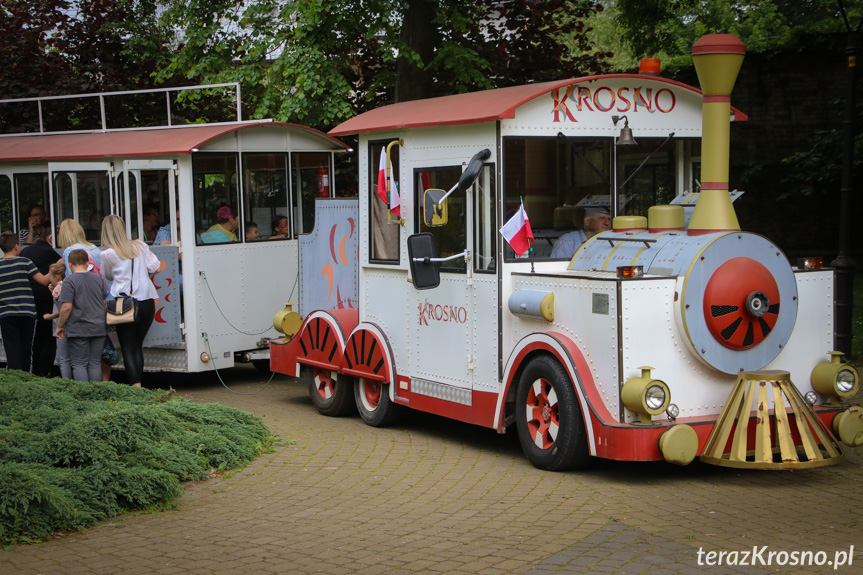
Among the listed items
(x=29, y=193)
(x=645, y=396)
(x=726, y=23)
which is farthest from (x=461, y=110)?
(x=726, y=23)

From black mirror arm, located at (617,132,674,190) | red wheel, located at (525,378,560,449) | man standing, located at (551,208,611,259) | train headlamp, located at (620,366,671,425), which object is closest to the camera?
train headlamp, located at (620,366,671,425)

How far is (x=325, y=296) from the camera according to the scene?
1076cm

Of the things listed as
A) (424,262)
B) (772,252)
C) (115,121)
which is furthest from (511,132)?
(115,121)

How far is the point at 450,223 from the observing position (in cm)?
856

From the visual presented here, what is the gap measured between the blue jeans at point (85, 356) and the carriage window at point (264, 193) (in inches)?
95.5

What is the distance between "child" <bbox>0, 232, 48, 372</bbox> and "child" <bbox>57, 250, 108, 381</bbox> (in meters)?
1.00

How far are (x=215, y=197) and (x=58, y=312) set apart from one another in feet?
7.05

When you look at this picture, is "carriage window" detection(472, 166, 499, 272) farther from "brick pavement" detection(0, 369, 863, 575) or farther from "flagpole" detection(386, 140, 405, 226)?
"brick pavement" detection(0, 369, 863, 575)

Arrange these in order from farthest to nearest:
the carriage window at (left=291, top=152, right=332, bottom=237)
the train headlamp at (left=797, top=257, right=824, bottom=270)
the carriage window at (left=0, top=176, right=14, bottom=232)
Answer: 1. the carriage window at (left=0, top=176, right=14, bottom=232)
2. the carriage window at (left=291, top=152, right=332, bottom=237)
3. the train headlamp at (left=797, top=257, right=824, bottom=270)

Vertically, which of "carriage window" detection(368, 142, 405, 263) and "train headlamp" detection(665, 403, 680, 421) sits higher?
"carriage window" detection(368, 142, 405, 263)

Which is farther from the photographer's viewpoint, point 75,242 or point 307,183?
point 307,183

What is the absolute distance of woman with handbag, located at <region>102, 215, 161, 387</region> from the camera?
421 inches

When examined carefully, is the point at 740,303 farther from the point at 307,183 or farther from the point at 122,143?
the point at 122,143

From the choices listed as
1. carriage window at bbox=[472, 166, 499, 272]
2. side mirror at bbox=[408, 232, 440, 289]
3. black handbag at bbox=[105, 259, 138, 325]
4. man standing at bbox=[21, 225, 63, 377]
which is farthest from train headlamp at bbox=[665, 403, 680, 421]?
man standing at bbox=[21, 225, 63, 377]
